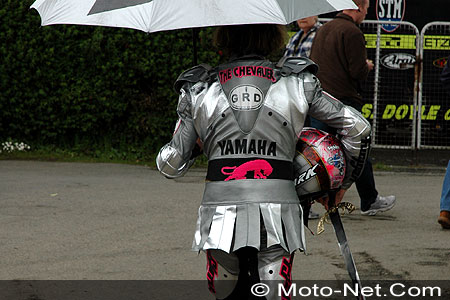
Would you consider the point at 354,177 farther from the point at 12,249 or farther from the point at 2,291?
the point at 12,249

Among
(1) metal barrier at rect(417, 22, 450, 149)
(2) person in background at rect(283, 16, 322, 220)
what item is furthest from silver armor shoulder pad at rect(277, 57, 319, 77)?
(1) metal barrier at rect(417, 22, 450, 149)

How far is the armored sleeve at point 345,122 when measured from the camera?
11.1ft

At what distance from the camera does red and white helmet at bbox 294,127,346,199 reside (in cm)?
349

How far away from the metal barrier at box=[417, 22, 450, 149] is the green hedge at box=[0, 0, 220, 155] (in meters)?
3.25

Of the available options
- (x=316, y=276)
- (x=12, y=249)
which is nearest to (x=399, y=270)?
(x=316, y=276)

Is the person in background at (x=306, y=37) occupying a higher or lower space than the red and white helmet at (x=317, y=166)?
lower

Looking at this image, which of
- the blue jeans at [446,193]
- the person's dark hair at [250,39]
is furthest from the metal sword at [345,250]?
the blue jeans at [446,193]

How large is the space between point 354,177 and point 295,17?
759mm

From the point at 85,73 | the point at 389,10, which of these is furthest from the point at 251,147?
the point at 389,10

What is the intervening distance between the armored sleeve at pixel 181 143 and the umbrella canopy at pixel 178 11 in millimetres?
308

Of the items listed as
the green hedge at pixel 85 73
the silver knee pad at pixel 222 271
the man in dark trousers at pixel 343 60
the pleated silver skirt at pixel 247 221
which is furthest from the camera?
the green hedge at pixel 85 73

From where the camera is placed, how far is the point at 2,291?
16.7ft

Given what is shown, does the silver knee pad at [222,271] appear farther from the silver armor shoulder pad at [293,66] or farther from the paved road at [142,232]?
the paved road at [142,232]

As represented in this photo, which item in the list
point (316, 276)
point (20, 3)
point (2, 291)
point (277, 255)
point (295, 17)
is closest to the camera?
point (277, 255)
